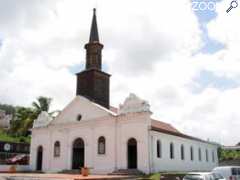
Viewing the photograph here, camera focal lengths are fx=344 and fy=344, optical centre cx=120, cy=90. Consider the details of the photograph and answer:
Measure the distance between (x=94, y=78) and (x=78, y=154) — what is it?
314 inches

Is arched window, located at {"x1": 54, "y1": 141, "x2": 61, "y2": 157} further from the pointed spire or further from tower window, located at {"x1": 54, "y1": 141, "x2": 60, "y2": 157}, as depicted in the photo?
the pointed spire

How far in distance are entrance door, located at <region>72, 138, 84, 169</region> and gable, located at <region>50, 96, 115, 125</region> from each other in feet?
7.65

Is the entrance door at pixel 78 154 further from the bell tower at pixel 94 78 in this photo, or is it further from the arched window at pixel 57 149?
the bell tower at pixel 94 78

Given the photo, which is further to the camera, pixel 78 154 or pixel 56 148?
pixel 56 148

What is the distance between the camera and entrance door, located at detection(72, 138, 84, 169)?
34.8 m

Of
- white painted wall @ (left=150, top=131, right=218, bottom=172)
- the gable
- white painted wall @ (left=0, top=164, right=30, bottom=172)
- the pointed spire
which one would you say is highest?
the pointed spire

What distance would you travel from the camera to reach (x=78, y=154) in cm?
3516

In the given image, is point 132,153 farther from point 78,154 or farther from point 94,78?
point 94,78

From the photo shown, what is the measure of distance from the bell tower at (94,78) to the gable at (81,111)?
2.95 feet

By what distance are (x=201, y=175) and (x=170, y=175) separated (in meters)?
8.34

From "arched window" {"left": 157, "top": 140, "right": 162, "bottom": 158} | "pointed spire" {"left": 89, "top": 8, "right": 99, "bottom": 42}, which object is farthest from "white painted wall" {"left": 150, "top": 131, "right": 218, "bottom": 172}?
"pointed spire" {"left": 89, "top": 8, "right": 99, "bottom": 42}

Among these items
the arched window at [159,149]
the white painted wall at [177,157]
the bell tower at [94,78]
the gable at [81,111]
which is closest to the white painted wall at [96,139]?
the gable at [81,111]

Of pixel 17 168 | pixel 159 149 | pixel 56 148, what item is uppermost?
pixel 56 148

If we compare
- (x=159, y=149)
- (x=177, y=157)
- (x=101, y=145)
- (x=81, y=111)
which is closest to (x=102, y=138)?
(x=101, y=145)
